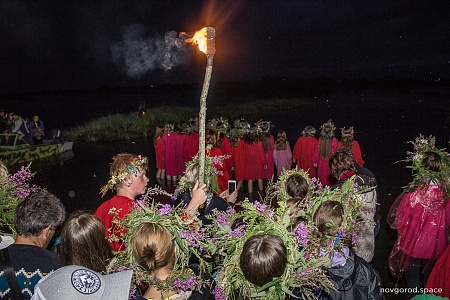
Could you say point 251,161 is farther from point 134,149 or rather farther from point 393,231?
point 134,149

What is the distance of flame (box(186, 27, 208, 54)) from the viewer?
3.42m

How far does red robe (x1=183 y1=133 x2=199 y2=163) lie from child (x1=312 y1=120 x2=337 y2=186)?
3392 millimetres

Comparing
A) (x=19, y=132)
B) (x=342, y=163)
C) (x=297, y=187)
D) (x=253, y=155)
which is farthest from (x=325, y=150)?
(x=19, y=132)

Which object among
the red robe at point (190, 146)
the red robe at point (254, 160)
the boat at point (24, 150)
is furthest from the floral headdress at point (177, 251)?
the boat at point (24, 150)

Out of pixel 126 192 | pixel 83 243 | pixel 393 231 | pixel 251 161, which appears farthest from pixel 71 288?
pixel 251 161

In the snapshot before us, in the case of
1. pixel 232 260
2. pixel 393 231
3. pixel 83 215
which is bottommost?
pixel 393 231

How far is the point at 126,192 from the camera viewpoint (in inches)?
176

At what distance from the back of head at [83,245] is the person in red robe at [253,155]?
8.12 m

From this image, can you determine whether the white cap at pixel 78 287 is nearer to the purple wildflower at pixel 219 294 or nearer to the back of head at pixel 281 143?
the purple wildflower at pixel 219 294

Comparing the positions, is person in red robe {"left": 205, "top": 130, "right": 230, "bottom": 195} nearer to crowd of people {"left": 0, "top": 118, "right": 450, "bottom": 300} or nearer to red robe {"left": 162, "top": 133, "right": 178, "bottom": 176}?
red robe {"left": 162, "top": 133, "right": 178, "bottom": 176}

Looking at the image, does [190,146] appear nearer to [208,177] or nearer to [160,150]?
[160,150]

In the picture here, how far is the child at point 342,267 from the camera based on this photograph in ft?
10.2

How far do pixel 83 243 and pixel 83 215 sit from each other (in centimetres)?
22

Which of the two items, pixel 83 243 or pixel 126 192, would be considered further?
pixel 126 192
